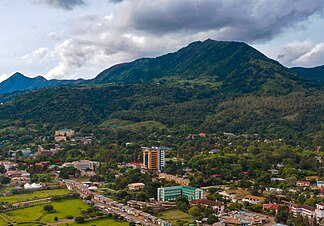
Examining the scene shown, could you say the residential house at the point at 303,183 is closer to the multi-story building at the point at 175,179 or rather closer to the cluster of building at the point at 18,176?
the multi-story building at the point at 175,179

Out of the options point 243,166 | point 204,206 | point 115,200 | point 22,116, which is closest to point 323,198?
point 204,206

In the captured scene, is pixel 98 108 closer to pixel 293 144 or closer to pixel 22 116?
pixel 22 116

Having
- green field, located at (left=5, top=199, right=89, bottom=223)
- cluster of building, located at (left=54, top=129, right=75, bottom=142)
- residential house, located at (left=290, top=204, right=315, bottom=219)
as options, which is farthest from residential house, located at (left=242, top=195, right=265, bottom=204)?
cluster of building, located at (left=54, top=129, right=75, bottom=142)

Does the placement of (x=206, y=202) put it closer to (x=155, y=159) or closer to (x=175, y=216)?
(x=175, y=216)

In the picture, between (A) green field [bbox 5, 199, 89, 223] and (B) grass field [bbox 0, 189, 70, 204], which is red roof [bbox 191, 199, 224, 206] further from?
(B) grass field [bbox 0, 189, 70, 204]

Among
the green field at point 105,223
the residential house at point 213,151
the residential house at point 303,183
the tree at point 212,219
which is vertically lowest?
the green field at point 105,223

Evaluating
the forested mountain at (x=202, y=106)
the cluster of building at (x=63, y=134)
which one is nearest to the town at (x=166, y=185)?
the cluster of building at (x=63, y=134)
